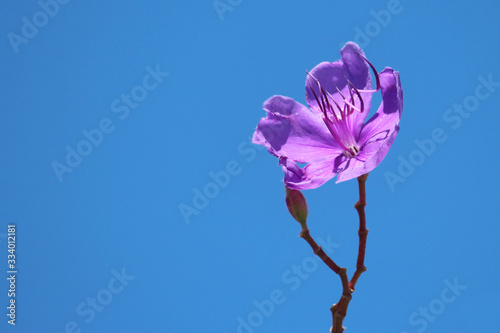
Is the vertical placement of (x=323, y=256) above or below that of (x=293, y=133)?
below

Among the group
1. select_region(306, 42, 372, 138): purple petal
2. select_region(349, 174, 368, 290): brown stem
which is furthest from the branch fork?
select_region(306, 42, 372, 138): purple petal

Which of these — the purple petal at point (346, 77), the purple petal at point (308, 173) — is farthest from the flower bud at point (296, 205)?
the purple petal at point (346, 77)

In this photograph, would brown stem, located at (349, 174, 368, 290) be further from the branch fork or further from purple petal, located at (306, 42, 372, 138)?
purple petal, located at (306, 42, 372, 138)

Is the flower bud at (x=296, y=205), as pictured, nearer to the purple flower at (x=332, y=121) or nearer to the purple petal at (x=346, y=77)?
the purple flower at (x=332, y=121)

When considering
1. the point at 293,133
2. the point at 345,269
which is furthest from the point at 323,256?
the point at 293,133

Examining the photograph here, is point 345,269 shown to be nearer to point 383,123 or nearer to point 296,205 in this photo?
point 296,205
